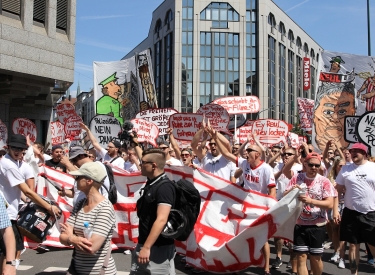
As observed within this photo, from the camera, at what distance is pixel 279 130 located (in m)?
11.8

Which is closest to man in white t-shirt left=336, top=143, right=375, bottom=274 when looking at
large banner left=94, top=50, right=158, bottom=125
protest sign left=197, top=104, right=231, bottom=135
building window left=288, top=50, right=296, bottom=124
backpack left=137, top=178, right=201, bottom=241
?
backpack left=137, top=178, right=201, bottom=241

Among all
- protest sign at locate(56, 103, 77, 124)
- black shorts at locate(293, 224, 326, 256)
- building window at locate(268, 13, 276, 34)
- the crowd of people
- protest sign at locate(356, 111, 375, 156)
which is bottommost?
black shorts at locate(293, 224, 326, 256)

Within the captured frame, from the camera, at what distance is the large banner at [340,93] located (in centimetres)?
1038

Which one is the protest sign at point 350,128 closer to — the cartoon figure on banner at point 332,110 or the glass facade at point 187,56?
the cartoon figure on banner at point 332,110

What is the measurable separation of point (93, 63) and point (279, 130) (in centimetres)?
712

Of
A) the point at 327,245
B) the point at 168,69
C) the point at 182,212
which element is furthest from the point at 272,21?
the point at 182,212

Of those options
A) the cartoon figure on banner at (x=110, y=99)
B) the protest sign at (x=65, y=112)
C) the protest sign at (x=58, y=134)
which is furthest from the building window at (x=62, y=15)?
the protest sign at (x=65, y=112)

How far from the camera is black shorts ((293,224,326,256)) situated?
560cm

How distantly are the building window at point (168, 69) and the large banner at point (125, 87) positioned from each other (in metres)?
43.2

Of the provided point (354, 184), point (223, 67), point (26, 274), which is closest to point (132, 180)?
point (26, 274)

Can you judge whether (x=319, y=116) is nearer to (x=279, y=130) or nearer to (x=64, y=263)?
(x=279, y=130)

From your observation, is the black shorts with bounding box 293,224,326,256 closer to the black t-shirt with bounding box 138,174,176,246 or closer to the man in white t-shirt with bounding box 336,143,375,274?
the man in white t-shirt with bounding box 336,143,375,274

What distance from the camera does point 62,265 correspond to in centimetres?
709

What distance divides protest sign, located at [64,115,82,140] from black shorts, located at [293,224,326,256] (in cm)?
935
